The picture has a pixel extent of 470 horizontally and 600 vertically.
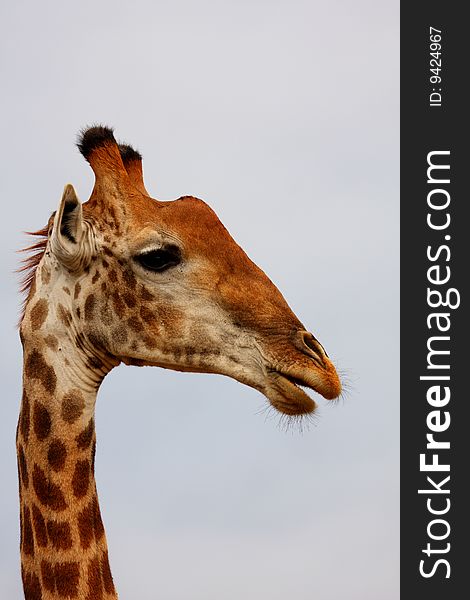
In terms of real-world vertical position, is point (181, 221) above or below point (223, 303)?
above

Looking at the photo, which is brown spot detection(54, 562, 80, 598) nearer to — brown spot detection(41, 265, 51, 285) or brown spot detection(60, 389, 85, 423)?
brown spot detection(60, 389, 85, 423)

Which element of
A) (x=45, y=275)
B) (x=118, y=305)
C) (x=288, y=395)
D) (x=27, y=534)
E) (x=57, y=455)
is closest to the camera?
(x=288, y=395)

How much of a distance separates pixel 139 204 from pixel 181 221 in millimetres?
437

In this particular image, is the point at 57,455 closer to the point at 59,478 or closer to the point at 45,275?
the point at 59,478

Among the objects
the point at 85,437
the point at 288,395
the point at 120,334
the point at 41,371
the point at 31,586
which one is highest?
the point at 120,334

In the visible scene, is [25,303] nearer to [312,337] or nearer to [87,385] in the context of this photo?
[87,385]

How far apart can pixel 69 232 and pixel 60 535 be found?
7.60 ft

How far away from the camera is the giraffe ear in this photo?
9.97 meters

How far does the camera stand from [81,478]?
9.91 meters

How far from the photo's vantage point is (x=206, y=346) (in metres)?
10.0

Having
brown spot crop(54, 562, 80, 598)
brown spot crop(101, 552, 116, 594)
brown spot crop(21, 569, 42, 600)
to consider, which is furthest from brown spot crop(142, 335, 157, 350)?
brown spot crop(21, 569, 42, 600)

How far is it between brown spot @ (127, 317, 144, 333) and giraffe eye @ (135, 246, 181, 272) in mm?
421

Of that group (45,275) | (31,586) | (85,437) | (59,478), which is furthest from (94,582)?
(45,275)

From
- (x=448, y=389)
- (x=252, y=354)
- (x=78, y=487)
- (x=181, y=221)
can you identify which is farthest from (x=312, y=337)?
(x=448, y=389)
